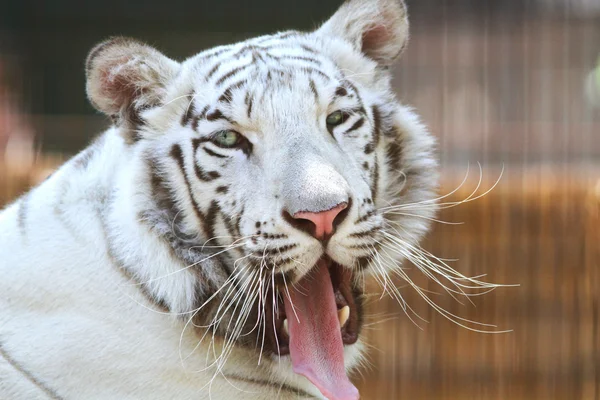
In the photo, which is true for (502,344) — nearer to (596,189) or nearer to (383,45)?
(596,189)

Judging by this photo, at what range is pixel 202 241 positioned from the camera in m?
1.39

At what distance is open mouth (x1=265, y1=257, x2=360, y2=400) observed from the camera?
4.20ft

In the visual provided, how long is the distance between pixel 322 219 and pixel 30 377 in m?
0.57

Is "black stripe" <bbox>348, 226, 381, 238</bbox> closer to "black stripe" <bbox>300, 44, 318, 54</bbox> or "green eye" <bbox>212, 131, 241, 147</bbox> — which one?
"green eye" <bbox>212, 131, 241, 147</bbox>

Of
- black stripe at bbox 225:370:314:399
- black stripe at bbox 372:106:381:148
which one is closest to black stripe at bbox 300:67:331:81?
black stripe at bbox 372:106:381:148

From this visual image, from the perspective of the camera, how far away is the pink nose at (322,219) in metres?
1.19

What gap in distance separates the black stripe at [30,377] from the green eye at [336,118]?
637 mm

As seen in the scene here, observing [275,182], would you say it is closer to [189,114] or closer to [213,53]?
[189,114]

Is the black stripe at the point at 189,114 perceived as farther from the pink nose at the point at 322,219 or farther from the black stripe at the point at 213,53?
the pink nose at the point at 322,219

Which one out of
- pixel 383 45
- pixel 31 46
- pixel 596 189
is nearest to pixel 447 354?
pixel 596 189

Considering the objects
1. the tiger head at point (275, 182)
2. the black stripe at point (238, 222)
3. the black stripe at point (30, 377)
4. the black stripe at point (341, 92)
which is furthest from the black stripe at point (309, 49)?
the black stripe at point (30, 377)

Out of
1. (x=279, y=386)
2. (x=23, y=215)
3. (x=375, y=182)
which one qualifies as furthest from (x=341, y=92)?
(x=23, y=215)

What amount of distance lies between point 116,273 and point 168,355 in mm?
162

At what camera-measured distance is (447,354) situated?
3.07m
